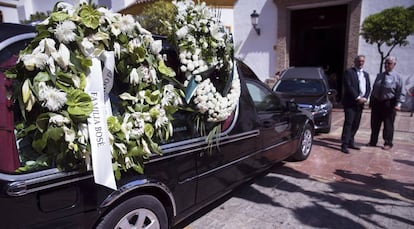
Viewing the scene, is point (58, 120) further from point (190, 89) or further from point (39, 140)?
→ point (190, 89)

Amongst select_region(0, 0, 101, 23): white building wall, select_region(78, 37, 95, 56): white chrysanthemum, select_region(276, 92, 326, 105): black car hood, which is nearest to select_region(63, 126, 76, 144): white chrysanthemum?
select_region(78, 37, 95, 56): white chrysanthemum

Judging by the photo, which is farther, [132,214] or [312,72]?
[312,72]

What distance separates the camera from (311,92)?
24.6ft

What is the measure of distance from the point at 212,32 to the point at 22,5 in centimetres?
2501

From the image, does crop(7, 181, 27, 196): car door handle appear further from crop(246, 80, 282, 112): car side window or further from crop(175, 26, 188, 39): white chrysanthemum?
crop(246, 80, 282, 112): car side window

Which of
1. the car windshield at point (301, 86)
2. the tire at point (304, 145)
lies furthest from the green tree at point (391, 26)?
the tire at point (304, 145)

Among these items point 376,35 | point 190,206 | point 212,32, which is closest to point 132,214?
point 190,206

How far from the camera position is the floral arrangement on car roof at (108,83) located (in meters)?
1.73

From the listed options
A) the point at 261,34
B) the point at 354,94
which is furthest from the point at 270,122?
the point at 261,34

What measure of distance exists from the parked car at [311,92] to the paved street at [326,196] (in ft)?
4.45

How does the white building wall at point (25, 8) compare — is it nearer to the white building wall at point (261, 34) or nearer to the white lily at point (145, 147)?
the white building wall at point (261, 34)

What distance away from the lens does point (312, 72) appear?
8.16 metres

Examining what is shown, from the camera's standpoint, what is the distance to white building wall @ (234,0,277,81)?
12781mm

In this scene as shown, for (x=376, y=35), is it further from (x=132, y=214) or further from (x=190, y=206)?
(x=132, y=214)
